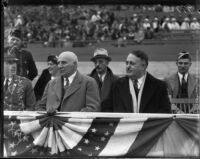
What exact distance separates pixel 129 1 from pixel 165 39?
Result: 1.95 ft

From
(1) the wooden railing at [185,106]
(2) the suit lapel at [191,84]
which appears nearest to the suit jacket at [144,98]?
(1) the wooden railing at [185,106]

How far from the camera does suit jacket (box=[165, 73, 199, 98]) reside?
4.72 m

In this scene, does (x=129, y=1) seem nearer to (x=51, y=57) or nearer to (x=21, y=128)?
(x=51, y=57)

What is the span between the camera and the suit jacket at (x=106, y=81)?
4832 mm

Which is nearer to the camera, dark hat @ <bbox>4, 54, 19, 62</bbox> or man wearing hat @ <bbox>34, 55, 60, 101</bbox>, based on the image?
dark hat @ <bbox>4, 54, 19, 62</bbox>

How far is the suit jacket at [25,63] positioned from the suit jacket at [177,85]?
4.91 feet

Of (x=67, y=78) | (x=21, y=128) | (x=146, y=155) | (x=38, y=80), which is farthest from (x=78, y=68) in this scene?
(x=146, y=155)

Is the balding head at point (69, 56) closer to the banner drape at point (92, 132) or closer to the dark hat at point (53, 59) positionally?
the dark hat at point (53, 59)

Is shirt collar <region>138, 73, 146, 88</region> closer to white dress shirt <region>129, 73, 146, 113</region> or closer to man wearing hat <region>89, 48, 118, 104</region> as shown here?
white dress shirt <region>129, 73, 146, 113</region>

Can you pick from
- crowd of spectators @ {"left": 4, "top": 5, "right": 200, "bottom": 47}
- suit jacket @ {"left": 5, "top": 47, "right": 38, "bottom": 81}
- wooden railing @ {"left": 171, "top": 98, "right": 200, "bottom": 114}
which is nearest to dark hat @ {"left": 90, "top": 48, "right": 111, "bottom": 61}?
crowd of spectators @ {"left": 4, "top": 5, "right": 200, "bottom": 47}

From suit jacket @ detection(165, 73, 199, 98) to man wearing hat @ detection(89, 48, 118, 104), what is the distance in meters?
0.61

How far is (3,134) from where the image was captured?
14.9 feet

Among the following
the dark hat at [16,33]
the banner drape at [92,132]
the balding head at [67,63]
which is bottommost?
the banner drape at [92,132]

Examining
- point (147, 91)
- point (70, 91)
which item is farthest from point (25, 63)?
point (147, 91)
